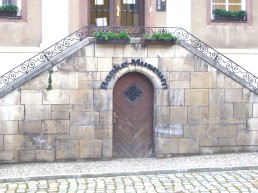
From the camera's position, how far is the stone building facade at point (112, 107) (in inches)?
464

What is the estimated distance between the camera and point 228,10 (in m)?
15.1

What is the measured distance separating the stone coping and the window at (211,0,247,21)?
14.9 ft

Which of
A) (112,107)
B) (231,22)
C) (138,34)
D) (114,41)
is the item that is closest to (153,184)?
(112,107)

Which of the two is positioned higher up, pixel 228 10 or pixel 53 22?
pixel 228 10

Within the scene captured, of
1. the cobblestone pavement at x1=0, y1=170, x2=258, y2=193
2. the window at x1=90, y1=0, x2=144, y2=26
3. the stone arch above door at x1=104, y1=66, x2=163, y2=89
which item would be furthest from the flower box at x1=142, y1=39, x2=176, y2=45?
the cobblestone pavement at x1=0, y1=170, x2=258, y2=193

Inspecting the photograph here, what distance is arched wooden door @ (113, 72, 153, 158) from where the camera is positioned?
12.5 meters

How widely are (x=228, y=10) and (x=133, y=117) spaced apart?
4.99m

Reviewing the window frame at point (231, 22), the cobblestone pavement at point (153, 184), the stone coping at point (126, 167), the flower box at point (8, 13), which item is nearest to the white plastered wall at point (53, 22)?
the flower box at point (8, 13)

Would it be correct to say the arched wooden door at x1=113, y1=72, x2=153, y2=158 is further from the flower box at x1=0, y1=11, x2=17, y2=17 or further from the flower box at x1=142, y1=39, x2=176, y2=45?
the flower box at x1=0, y1=11, x2=17, y2=17

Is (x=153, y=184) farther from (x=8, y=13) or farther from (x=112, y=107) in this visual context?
(x=8, y=13)

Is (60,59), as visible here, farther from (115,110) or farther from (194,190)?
(194,190)

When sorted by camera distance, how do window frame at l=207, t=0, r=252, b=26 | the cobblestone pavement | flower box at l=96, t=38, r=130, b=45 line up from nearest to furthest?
1. the cobblestone pavement
2. flower box at l=96, t=38, r=130, b=45
3. window frame at l=207, t=0, r=252, b=26

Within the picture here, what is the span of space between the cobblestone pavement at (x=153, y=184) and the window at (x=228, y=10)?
5.97 meters

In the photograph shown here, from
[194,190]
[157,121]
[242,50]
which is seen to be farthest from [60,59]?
[242,50]
